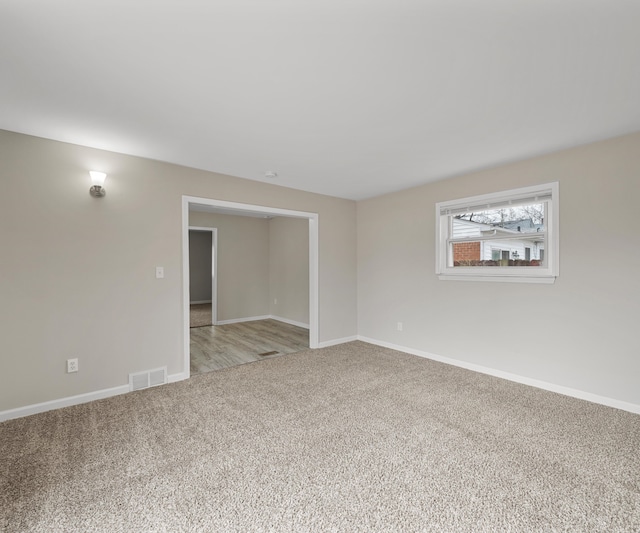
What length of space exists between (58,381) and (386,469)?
116 inches

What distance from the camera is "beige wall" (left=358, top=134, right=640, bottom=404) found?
8.79 feet

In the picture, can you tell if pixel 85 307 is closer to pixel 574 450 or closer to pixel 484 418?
pixel 484 418

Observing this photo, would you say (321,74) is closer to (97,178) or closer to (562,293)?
(97,178)

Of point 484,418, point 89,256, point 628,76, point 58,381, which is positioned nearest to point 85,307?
point 89,256

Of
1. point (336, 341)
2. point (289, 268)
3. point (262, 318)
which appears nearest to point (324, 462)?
point (336, 341)

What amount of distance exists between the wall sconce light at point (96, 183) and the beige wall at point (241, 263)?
340cm

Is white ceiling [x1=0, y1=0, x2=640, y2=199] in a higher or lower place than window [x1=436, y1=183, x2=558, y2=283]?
higher

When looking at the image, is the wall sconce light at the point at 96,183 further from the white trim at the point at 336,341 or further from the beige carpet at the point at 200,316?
the beige carpet at the point at 200,316

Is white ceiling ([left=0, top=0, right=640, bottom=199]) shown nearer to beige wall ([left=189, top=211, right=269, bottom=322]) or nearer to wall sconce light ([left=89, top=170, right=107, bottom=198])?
wall sconce light ([left=89, top=170, right=107, bottom=198])

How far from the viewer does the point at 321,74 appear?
5.98 ft

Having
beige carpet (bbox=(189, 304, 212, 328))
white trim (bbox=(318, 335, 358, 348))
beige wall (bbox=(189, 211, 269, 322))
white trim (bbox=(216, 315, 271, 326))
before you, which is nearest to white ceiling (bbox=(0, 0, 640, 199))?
white trim (bbox=(318, 335, 358, 348))

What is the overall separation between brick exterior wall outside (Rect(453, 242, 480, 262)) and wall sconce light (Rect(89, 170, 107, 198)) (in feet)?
13.4

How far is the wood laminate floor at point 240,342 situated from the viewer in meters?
4.14

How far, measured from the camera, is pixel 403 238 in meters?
4.48
